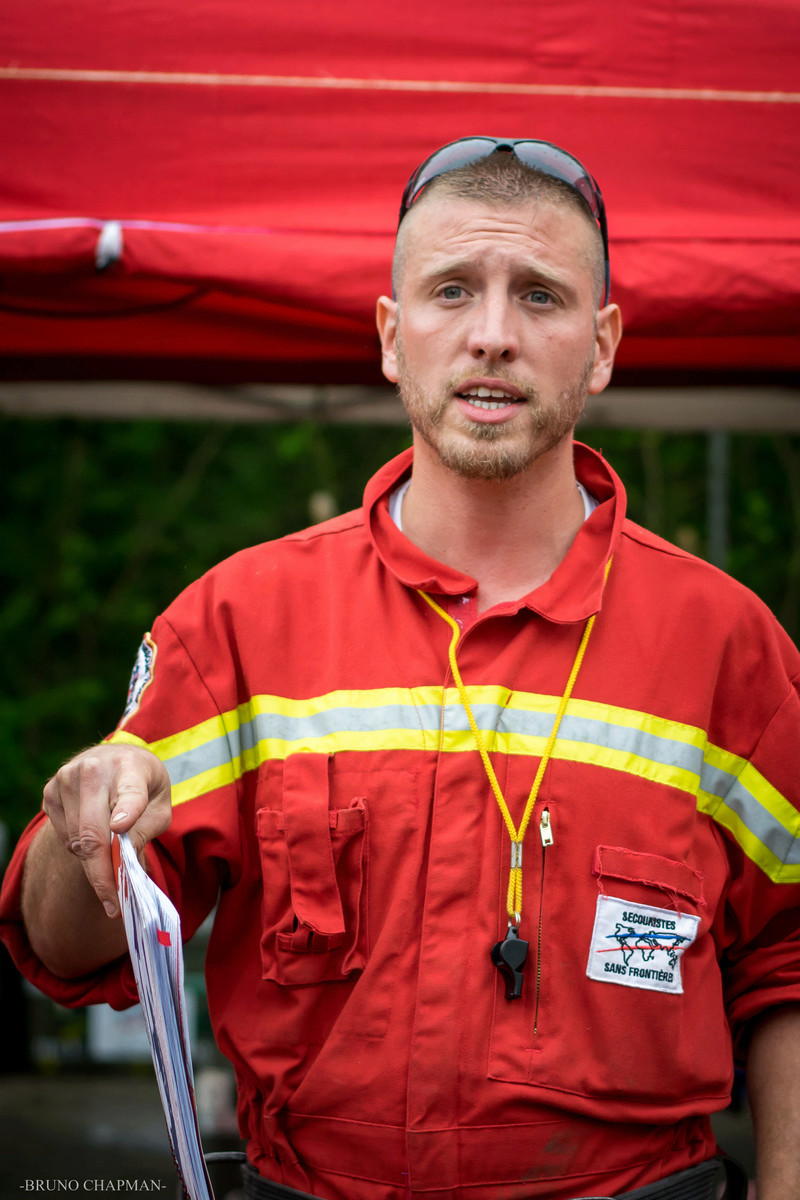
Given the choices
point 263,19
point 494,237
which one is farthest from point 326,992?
point 263,19

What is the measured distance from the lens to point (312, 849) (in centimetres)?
151

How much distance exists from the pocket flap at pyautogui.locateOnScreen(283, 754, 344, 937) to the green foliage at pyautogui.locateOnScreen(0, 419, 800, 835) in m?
3.83

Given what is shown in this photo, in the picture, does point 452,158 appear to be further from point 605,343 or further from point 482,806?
point 482,806

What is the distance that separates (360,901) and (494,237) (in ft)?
3.08

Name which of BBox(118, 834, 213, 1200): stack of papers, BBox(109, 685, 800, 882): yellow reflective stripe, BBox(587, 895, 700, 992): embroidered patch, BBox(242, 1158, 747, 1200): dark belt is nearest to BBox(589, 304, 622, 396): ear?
BBox(109, 685, 800, 882): yellow reflective stripe

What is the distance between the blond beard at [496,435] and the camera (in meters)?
1.56

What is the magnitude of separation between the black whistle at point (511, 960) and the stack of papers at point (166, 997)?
41 cm

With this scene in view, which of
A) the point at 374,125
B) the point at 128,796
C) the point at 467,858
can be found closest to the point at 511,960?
the point at 467,858

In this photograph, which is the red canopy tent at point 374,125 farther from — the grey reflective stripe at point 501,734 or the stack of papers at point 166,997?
the stack of papers at point 166,997

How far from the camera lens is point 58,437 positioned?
17.9 ft

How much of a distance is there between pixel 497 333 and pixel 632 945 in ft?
2.77

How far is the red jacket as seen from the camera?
1.45 metres

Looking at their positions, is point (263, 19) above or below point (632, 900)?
above

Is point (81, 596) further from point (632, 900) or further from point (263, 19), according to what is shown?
point (632, 900)
